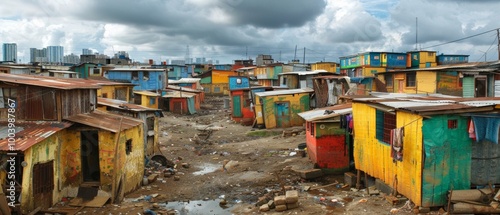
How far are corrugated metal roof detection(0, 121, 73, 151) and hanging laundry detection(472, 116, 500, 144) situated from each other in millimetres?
11151

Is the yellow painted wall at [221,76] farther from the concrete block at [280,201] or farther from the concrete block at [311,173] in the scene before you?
the concrete block at [280,201]

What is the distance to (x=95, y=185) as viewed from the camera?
42.2ft

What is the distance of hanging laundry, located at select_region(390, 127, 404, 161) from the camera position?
1043 cm

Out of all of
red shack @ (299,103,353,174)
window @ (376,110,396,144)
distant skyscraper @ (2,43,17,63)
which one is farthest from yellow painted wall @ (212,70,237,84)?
window @ (376,110,396,144)

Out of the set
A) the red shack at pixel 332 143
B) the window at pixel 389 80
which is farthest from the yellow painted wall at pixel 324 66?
the red shack at pixel 332 143

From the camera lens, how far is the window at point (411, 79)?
92.3 ft

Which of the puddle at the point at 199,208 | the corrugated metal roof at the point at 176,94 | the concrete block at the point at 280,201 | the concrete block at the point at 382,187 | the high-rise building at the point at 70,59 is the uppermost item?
the high-rise building at the point at 70,59

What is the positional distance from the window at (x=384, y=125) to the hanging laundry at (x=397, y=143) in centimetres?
94

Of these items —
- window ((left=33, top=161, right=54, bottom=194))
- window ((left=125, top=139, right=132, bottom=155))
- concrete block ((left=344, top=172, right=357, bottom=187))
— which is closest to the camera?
window ((left=33, top=161, right=54, bottom=194))

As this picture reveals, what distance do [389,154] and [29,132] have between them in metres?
10.4

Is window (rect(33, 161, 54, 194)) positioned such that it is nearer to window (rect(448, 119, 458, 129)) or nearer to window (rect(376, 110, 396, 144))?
window (rect(376, 110, 396, 144))

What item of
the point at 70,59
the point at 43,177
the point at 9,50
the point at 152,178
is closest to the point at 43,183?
the point at 43,177

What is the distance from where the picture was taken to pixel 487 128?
31.7ft

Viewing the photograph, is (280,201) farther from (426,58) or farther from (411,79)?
(426,58)
